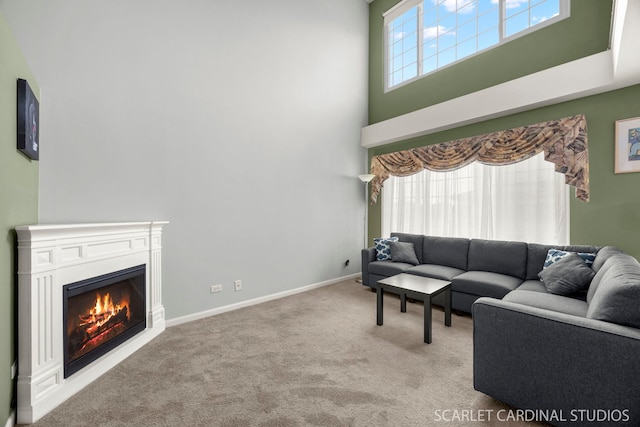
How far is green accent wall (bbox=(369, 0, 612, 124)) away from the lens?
3.20 m

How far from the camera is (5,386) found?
5.10 feet

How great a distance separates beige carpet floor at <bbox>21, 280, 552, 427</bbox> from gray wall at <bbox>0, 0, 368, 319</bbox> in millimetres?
851

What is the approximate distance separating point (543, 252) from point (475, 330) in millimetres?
2213

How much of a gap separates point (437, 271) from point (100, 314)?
12.0ft

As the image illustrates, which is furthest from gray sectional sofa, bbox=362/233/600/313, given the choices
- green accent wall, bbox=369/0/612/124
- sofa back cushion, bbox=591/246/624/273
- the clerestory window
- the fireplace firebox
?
the fireplace firebox

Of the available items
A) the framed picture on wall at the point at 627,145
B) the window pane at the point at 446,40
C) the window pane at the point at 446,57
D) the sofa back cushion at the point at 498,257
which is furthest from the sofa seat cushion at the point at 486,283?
the window pane at the point at 446,40

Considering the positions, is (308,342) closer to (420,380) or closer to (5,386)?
(420,380)

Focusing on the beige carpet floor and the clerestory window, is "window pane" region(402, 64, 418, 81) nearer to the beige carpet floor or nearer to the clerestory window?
the clerestory window

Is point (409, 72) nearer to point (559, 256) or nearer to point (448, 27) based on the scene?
point (448, 27)

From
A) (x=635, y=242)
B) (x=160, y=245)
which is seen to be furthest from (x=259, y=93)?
(x=635, y=242)

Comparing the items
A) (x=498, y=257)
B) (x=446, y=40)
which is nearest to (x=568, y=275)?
(x=498, y=257)

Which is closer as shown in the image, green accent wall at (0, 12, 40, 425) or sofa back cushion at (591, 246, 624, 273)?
green accent wall at (0, 12, 40, 425)

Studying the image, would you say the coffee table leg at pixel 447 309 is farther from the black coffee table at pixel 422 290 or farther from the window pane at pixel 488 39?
the window pane at pixel 488 39

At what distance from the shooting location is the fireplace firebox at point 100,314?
2.05 metres
